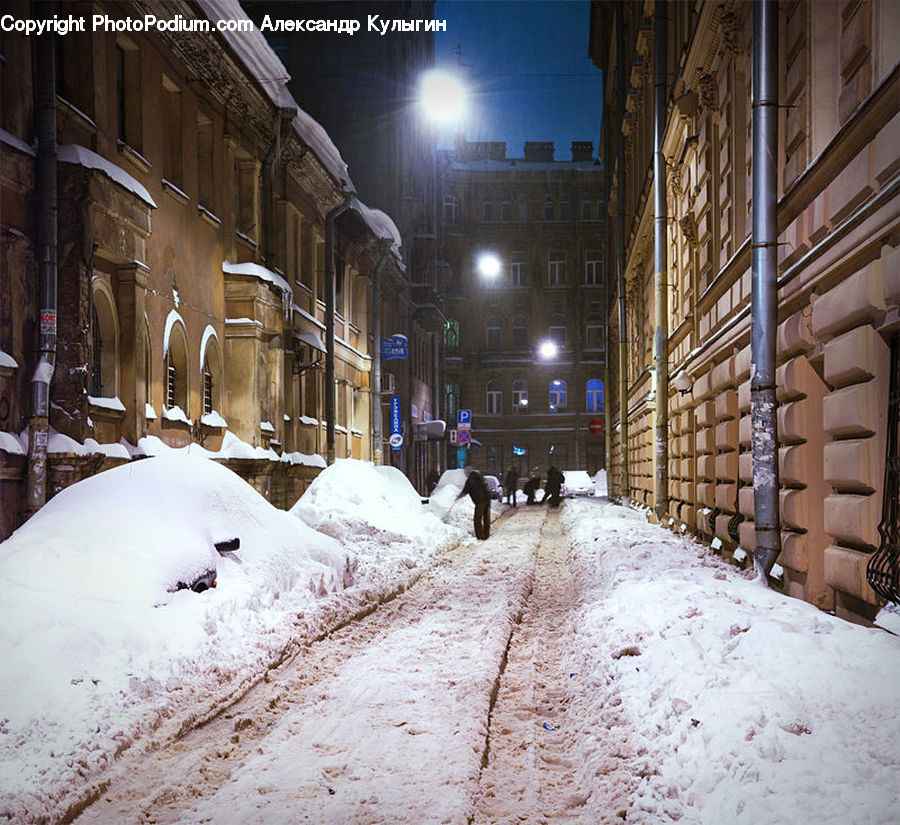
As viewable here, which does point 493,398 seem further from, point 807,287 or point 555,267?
point 807,287

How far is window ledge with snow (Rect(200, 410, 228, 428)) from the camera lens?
55.6 ft

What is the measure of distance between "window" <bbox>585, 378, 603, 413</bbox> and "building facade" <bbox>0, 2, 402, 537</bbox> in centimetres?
3639

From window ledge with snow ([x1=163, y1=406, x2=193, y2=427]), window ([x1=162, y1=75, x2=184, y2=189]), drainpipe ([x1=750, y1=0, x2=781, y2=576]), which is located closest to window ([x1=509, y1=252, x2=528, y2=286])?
window ([x1=162, y1=75, x2=184, y2=189])

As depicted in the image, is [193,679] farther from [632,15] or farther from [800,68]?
[632,15]

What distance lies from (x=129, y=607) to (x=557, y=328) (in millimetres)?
55921

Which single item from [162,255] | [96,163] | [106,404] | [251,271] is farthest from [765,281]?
[251,271]

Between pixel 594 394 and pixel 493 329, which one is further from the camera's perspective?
pixel 493 329

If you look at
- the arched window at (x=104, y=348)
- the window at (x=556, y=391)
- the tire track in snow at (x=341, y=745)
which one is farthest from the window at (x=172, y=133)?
the window at (x=556, y=391)

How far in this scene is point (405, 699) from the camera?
19.3 ft

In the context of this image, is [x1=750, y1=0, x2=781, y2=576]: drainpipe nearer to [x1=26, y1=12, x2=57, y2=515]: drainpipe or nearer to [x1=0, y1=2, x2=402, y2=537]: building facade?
[x1=0, y1=2, x2=402, y2=537]: building facade

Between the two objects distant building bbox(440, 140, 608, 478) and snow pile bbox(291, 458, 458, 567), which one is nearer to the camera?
snow pile bbox(291, 458, 458, 567)

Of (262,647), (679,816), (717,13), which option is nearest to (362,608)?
(262,647)

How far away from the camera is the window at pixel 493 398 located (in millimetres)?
60906

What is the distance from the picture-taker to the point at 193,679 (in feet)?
20.2
